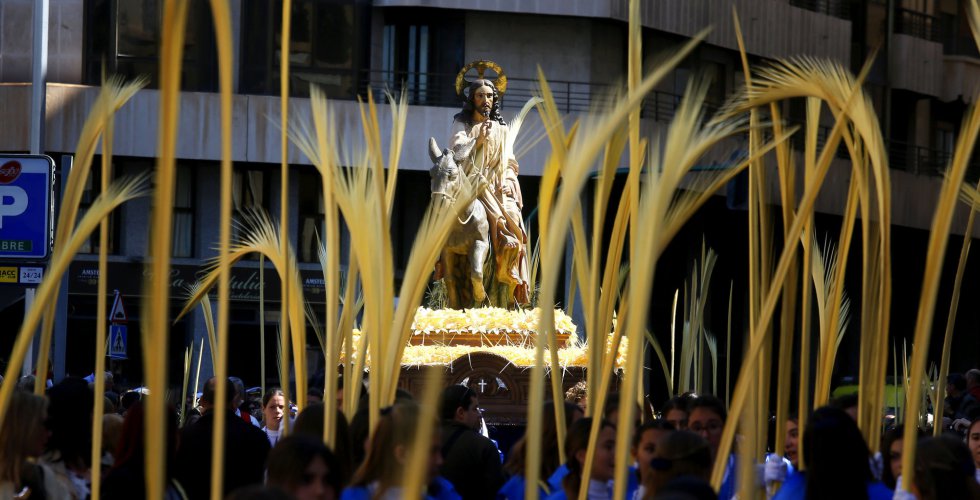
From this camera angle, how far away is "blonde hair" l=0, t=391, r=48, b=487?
5523 millimetres

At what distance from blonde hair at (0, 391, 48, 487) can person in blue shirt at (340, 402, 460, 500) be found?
1091mm

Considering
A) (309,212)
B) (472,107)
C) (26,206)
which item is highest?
(472,107)

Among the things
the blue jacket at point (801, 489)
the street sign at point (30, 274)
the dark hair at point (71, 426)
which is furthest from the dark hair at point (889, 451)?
the street sign at point (30, 274)

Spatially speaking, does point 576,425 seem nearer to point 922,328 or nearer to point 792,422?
point 922,328

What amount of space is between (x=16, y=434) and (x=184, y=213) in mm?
28505

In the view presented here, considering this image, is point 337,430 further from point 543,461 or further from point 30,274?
point 30,274

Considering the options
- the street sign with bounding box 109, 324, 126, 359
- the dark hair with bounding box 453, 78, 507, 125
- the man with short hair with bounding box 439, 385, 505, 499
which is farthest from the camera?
the street sign with bounding box 109, 324, 126, 359

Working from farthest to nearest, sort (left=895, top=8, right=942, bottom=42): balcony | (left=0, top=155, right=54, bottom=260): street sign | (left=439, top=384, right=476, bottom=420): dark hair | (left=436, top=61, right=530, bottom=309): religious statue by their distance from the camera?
1. (left=895, top=8, right=942, bottom=42): balcony
2. (left=436, top=61, right=530, bottom=309): religious statue
3. (left=0, top=155, right=54, bottom=260): street sign
4. (left=439, top=384, right=476, bottom=420): dark hair

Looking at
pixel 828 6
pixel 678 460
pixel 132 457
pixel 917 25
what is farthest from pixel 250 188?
pixel 678 460

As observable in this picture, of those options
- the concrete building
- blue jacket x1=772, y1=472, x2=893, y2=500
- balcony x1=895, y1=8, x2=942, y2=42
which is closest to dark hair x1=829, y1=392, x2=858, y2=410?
blue jacket x1=772, y1=472, x2=893, y2=500

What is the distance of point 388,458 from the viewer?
5.06 meters

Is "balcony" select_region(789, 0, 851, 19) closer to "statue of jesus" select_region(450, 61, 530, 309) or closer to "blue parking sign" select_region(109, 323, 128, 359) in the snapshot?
"blue parking sign" select_region(109, 323, 128, 359)

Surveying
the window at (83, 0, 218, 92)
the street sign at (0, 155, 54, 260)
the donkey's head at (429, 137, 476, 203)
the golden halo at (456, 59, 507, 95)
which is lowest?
the street sign at (0, 155, 54, 260)

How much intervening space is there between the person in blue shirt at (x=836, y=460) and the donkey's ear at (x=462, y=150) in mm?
11521
